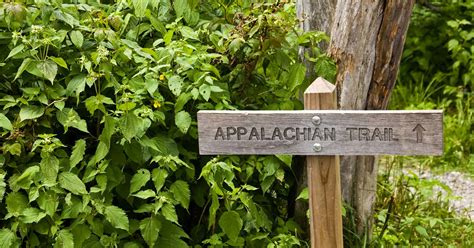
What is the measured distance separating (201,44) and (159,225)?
1.01m

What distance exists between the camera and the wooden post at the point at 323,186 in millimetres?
3736

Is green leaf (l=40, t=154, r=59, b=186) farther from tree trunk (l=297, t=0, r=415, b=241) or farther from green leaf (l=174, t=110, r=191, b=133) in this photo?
tree trunk (l=297, t=0, r=415, b=241)

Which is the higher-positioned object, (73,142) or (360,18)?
(360,18)

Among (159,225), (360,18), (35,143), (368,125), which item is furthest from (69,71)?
(368,125)

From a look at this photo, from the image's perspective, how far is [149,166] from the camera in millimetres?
4840

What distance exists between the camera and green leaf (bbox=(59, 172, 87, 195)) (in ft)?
14.4

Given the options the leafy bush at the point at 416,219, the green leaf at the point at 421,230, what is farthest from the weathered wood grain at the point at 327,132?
the green leaf at the point at 421,230

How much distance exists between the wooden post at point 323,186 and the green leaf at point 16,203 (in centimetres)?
144

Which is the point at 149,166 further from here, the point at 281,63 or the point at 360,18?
the point at 360,18

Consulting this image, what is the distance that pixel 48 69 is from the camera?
4434 mm

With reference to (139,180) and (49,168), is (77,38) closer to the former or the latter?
(49,168)

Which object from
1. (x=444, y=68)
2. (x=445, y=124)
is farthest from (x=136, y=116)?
(x=444, y=68)

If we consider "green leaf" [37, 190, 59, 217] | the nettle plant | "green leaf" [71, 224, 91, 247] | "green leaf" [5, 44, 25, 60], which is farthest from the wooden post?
"green leaf" [5, 44, 25, 60]

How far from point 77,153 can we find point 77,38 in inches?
22.0
